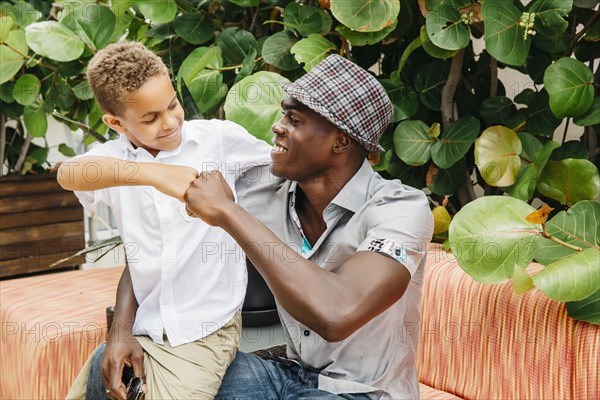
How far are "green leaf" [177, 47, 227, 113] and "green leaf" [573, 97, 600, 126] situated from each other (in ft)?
3.93

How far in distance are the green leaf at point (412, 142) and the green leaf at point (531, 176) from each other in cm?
33

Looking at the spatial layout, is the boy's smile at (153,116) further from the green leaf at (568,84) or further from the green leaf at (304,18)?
the green leaf at (568,84)

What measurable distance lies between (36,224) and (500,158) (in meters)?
2.86

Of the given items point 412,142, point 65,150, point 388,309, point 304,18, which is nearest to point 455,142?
point 412,142

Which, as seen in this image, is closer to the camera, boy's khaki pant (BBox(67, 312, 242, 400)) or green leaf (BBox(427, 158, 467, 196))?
boy's khaki pant (BBox(67, 312, 242, 400))

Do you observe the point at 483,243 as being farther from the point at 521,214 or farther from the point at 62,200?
the point at 62,200

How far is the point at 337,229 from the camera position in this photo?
1585mm

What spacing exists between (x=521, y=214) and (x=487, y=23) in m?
0.63

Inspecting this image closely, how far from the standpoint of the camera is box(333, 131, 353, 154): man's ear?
1.59m

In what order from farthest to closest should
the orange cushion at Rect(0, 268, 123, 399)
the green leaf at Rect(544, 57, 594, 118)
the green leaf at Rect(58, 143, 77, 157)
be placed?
the green leaf at Rect(58, 143, 77, 157) < the orange cushion at Rect(0, 268, 123, 399) < the green leaf at Rect(544, 57, 594, 118)

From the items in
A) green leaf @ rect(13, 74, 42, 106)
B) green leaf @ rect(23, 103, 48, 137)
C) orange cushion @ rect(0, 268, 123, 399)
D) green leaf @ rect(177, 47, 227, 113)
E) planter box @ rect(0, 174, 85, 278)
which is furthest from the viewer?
planter box @ rect(0, 174, 85, 278)

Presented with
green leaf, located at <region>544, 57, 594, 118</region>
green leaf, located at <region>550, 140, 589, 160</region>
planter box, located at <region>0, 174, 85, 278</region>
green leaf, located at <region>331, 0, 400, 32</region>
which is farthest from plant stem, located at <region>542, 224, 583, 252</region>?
planter box, located at <region>0, 174, 85, 278</region>

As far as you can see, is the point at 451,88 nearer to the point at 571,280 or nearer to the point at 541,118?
the point at 541,118

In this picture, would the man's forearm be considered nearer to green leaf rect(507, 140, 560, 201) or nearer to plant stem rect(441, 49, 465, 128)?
green leaf rect(507, 140, 560, 201)
